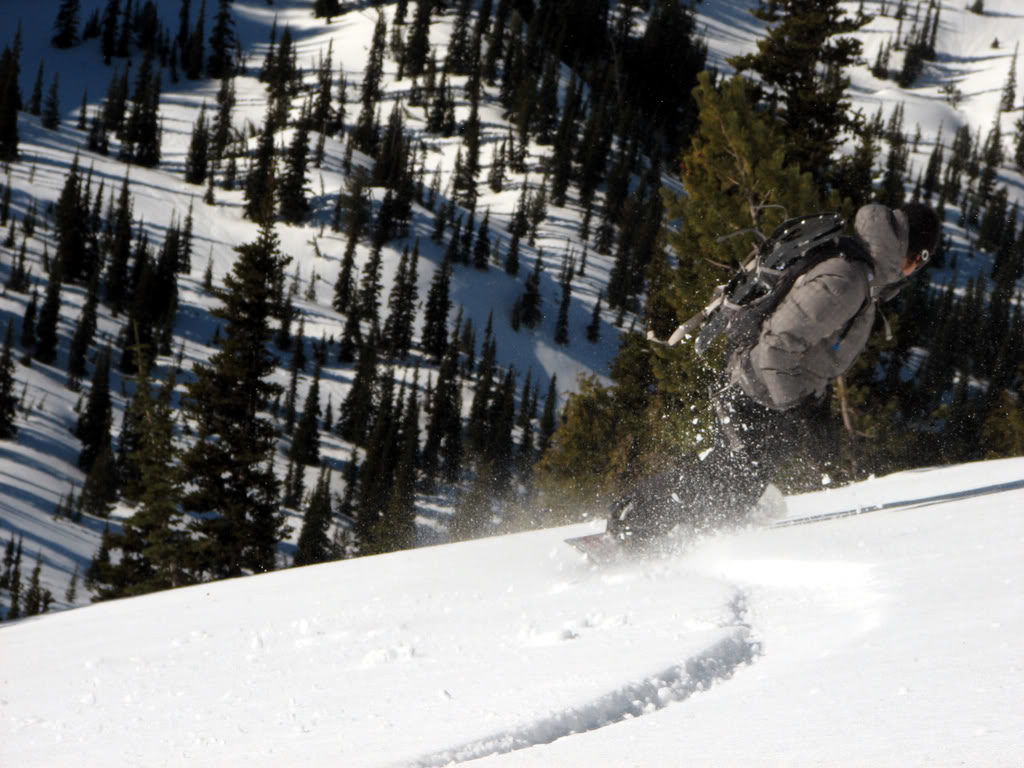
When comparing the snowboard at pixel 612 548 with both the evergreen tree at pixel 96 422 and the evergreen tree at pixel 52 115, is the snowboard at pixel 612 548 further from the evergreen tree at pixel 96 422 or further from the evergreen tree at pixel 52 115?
the evergreen tree at pixel 52 115

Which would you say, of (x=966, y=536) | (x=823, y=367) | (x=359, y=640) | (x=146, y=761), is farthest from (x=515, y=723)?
(x=823, y=367)

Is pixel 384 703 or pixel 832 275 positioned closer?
pixel 384 703

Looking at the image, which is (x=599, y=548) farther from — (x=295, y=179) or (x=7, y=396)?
(x=295, y=179)

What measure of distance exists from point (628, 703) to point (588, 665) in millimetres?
429

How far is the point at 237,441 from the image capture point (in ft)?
83.7

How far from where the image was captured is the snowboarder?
5566mm

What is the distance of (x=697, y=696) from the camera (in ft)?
9.39

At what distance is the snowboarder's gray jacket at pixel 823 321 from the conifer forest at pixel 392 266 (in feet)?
2.72

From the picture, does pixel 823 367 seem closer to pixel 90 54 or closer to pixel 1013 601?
pixel 1013 601

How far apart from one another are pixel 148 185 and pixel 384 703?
12282cm

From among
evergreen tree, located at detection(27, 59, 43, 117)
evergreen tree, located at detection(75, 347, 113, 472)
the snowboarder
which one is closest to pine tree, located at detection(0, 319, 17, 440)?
evergreen tree, located at detection(75, 347, 113, 472)

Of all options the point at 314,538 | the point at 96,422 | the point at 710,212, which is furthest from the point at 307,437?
the point at 710,212

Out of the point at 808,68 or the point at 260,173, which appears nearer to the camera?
the point at 808,68

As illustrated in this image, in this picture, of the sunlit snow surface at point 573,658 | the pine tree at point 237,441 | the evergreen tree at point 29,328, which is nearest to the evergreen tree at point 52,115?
the evergreen tree at point 29,328
